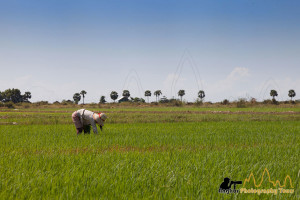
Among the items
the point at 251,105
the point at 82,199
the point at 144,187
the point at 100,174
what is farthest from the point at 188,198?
the point at 251,105

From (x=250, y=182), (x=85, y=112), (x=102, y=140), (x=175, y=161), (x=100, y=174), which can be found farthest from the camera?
(x=85, y=112)

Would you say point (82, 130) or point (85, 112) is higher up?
point (85, 112)

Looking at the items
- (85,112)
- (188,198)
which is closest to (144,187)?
(188,198)

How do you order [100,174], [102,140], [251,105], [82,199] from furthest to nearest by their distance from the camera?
[251,105] → [102,140] → [100,174] → [82,199]

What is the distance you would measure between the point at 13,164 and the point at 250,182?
3916mm

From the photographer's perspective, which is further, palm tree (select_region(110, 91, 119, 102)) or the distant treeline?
palm tree (select_region(110, 91, 119, 102))

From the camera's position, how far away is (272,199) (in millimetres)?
2766

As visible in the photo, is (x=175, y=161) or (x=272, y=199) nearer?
(x=272, y=199)

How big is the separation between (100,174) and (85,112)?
4917mm

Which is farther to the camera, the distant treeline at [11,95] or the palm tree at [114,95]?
the palm tree at [114,95]

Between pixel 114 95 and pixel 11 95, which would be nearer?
pixel 11 95

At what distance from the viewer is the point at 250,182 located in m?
3.29

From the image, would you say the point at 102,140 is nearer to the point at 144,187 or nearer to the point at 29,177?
the point at 29,177

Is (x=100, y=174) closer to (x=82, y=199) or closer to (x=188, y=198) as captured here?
(x=82, y=199)
